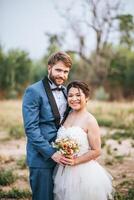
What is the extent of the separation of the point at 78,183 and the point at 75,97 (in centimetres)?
85

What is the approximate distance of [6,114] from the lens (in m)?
17.1

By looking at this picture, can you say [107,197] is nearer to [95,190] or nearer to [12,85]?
[95,190]

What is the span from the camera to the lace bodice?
4074 mm

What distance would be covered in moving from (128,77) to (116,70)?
1128mm

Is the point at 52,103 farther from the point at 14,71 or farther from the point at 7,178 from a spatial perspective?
the point at 14,71

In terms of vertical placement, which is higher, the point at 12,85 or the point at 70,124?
the point at 70,124

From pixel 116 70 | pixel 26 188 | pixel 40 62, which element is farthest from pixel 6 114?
pixel 40 62

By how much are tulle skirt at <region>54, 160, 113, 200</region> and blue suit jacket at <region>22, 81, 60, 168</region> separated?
172mm

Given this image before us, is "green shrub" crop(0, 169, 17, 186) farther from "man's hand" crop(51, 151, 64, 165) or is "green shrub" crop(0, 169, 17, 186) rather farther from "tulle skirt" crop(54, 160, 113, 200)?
"man's hand" crop(51, 151, 64, 165)

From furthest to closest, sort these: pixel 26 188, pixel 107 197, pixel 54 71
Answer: pixel 26 188 → pixel 107 197 → pixel 54 71

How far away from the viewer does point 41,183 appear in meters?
4.13

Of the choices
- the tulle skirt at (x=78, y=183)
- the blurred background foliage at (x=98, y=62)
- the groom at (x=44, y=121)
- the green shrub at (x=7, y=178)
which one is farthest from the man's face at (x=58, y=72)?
the blurred background foliage at (x=98, y=62)

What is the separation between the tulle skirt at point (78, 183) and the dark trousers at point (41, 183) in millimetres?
105

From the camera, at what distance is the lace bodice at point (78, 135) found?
4.07 metres
